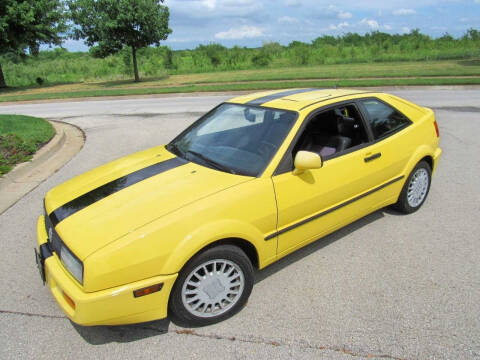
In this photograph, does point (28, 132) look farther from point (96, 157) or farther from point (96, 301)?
point (96, 301)

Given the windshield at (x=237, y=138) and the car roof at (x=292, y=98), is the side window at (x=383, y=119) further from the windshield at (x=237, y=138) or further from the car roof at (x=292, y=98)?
the windshield at (x=237, y=138)

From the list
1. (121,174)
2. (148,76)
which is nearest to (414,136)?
(121,174)

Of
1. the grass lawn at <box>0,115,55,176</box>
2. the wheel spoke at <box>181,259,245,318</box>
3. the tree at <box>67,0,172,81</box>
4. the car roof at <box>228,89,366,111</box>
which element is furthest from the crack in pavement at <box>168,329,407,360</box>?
the tree at <box>67,0,172,81</box>

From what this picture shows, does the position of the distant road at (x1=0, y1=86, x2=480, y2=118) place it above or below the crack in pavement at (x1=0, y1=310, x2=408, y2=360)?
above

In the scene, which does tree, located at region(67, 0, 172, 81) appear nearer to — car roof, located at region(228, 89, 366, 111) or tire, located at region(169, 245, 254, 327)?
car roof, located at region(228, 89, 366, 111)

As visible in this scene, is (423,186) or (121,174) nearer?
(121,174)

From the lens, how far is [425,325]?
8.54 feet

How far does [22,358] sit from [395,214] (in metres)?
3.85

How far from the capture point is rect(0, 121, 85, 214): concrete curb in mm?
5344

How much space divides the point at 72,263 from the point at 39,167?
500 centimetres

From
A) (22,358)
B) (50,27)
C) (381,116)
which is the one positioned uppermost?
(50,27)

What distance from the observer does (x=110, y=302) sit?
7.38ft

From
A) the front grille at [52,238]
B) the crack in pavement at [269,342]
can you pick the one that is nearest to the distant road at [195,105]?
the front grille at [52,238]

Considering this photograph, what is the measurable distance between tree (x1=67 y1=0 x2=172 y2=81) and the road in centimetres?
2202
